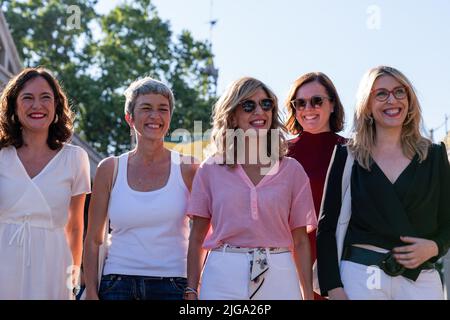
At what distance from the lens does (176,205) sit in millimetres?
4234

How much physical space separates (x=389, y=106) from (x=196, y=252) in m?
1.38

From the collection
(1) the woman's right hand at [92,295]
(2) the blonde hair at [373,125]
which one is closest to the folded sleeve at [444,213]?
(2) the blonde hair at [373,125]

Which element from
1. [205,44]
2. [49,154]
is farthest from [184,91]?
[49,154]

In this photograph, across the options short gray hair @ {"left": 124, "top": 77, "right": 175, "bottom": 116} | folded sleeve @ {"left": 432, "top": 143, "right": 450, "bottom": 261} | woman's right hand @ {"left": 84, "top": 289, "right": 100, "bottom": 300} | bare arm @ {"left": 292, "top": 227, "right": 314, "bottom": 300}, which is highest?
short gray hair @ {"left": 124, "top": 77, "right": 175, "bottom": 116}

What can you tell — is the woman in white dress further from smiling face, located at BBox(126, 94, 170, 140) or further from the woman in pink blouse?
the woman in pink blouse

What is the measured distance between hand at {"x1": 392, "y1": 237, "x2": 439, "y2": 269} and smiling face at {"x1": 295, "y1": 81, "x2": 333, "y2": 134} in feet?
4.88

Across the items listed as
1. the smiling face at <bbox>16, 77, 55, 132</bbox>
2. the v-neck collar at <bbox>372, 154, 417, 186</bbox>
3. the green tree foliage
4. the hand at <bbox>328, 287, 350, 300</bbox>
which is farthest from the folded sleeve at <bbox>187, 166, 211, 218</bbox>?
the green tree foliage

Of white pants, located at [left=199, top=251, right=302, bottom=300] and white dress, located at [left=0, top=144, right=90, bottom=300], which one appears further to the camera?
white dress, located at [left=0, top=144, right=90, bottom=300]

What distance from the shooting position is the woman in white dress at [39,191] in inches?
162

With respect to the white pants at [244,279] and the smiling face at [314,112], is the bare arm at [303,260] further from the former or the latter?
the smiling face at [314,112]

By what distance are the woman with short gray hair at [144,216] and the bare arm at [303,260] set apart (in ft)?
2.32

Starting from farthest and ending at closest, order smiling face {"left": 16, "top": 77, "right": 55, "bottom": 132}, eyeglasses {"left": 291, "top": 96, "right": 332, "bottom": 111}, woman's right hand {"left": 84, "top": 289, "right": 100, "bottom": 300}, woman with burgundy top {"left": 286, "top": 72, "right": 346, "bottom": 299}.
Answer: eyeglasses {"left": 291, "top": 96, "right": 332, "bottom": 111} < woman with burgundy top {"left": 286, "top": 72, "right": 346, "bottom": 299} < smiling face {"left": 16, "top": 77, "right": 55, "bottom": 132} < woman's right hand {"left": 84, "top": 289, "right": 100, "bottom": 300}

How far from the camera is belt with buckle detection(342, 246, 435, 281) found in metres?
3.58
